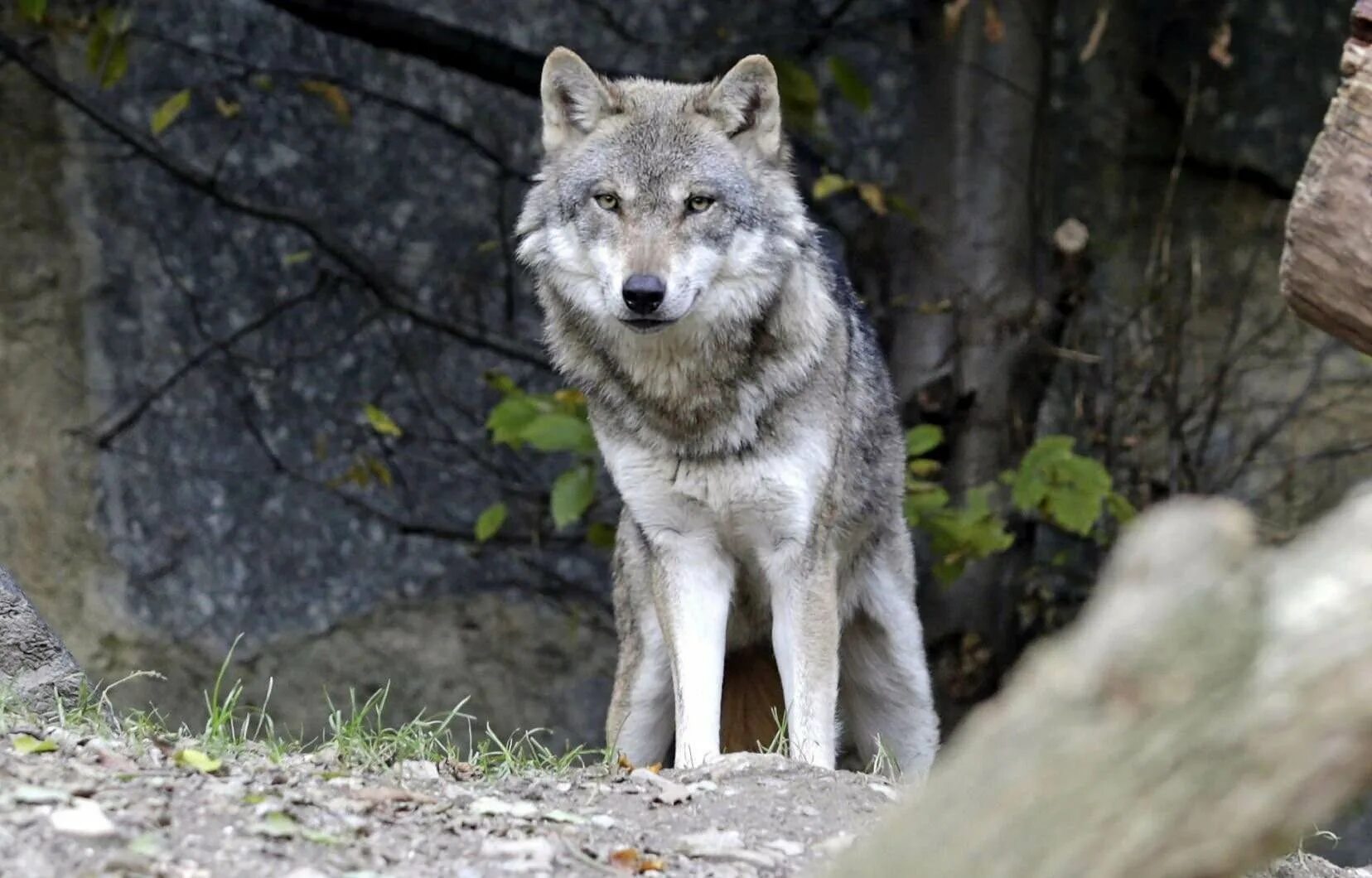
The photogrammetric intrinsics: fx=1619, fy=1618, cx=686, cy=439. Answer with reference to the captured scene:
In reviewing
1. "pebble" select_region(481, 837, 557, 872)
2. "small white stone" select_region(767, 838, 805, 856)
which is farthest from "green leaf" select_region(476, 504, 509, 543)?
"pebble" select_region(481, 837, 557, 872)

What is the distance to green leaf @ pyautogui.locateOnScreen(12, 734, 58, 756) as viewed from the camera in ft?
10.9

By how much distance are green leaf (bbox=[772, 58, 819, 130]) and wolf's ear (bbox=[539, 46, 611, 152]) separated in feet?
4.63

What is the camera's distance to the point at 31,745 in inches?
133

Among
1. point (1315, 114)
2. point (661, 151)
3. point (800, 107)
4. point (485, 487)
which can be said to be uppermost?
point (1315, 114)

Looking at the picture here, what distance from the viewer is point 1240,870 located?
2025 mm

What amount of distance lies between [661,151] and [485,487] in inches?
127

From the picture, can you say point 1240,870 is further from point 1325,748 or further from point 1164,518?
point 1164,518

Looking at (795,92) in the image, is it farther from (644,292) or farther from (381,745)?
(381,745)

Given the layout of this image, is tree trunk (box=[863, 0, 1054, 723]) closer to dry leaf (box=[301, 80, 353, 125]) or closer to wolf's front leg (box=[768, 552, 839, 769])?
wolf's front leg (box=[768, 552, 839, 769])

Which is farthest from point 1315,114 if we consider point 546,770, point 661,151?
point 546,770

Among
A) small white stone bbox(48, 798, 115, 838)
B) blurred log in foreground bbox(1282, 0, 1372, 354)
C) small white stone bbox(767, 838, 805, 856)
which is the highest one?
blurred log in foreground bbox(1282, 0, 1372, 354)

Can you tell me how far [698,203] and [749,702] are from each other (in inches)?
76.9

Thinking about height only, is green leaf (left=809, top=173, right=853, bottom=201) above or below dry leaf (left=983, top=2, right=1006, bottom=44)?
below

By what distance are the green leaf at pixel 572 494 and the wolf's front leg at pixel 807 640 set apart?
134cm
